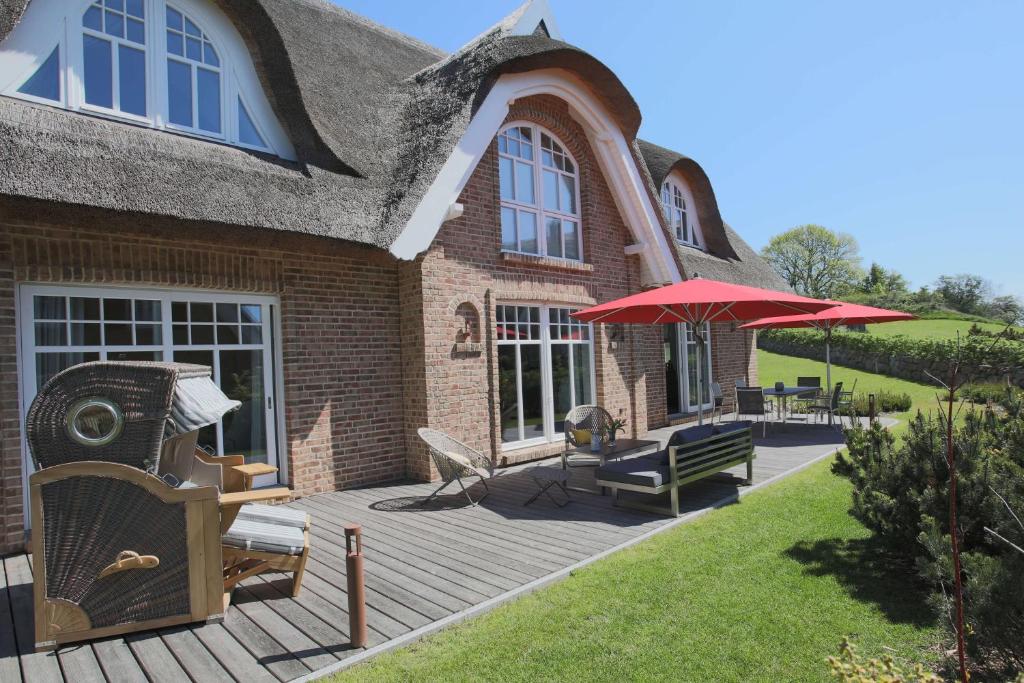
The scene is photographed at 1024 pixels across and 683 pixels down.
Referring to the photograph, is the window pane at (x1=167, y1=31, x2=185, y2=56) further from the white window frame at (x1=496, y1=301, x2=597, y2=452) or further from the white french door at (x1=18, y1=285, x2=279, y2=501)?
the white window frame at (x1=496, y1=301, x2=597, y2=452)

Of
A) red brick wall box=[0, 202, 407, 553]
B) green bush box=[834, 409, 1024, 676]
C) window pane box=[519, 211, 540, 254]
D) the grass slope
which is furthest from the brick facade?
green bush box=[834, 409, 1024, 676]

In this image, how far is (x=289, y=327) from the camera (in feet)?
24.0

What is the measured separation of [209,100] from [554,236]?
5565mm

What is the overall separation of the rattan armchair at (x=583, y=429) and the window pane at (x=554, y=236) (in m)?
2.97

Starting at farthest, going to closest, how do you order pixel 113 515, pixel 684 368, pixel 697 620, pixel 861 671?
pixel 684 368
pixel 697 620
pixel 113 515
pixel 861 671

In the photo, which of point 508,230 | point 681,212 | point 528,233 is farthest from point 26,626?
point 681,212

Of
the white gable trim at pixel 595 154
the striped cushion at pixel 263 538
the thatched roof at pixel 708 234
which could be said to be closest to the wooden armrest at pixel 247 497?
the striped cushion at pixel 263 538

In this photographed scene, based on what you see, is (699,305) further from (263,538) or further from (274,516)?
(263,538)

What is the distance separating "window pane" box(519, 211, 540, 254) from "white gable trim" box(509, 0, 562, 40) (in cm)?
277

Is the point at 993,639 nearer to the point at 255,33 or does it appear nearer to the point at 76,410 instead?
the point at 76,410

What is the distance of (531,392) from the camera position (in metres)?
9.77

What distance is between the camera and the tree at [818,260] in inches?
2190

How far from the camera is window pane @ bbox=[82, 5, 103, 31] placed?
6301mm

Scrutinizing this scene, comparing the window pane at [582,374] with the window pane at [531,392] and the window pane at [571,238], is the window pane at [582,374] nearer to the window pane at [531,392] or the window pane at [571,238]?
the window pane at [531,392]
